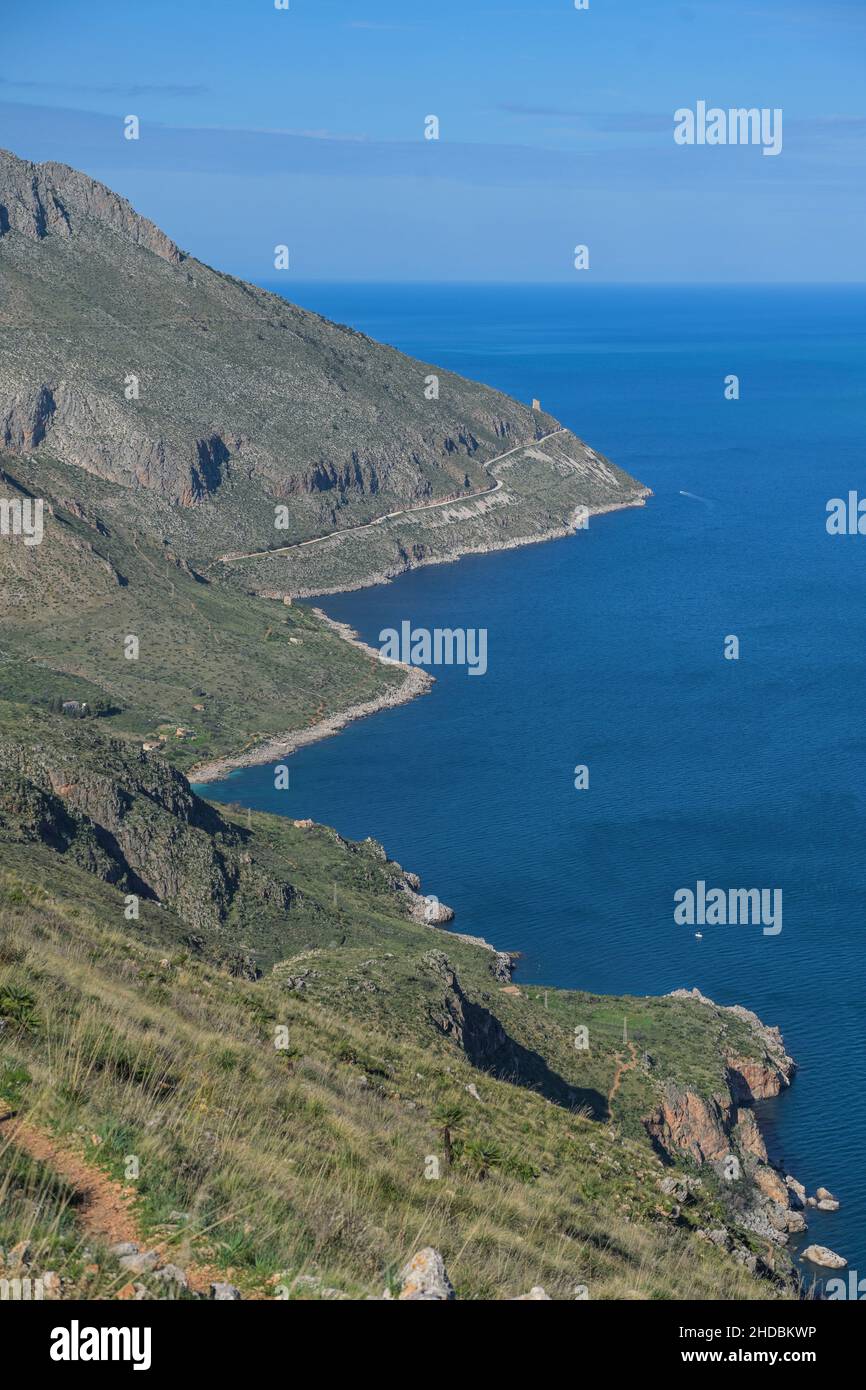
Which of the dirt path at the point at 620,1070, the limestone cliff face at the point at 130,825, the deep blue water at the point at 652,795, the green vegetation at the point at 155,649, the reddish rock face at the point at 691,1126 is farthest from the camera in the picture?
the green vegetation at the point at 155,649

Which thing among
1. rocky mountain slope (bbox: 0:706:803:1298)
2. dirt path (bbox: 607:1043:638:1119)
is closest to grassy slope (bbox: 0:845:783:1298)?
rocky mountain slope (bbox: 0:706:803:1298)

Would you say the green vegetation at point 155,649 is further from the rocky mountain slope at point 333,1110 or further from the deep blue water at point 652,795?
the rocky mountain slope at point 333,1110

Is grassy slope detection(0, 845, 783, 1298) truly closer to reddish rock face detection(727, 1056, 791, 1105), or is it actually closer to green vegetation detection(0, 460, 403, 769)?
reddish rock face detection(727, 1056, 791, 1105)

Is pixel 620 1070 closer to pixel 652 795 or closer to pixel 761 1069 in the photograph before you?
pixel 761 1069

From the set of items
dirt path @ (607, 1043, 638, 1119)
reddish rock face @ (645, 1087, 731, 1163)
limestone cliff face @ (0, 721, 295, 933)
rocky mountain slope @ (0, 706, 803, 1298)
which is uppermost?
limestone cliff face @ (0, 721, 295, 933)

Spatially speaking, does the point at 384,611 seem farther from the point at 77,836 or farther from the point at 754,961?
the point at 77,836

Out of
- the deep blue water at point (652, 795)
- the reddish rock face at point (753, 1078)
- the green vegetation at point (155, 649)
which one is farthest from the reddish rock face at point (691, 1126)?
the green vegetation at point (155, 649)
